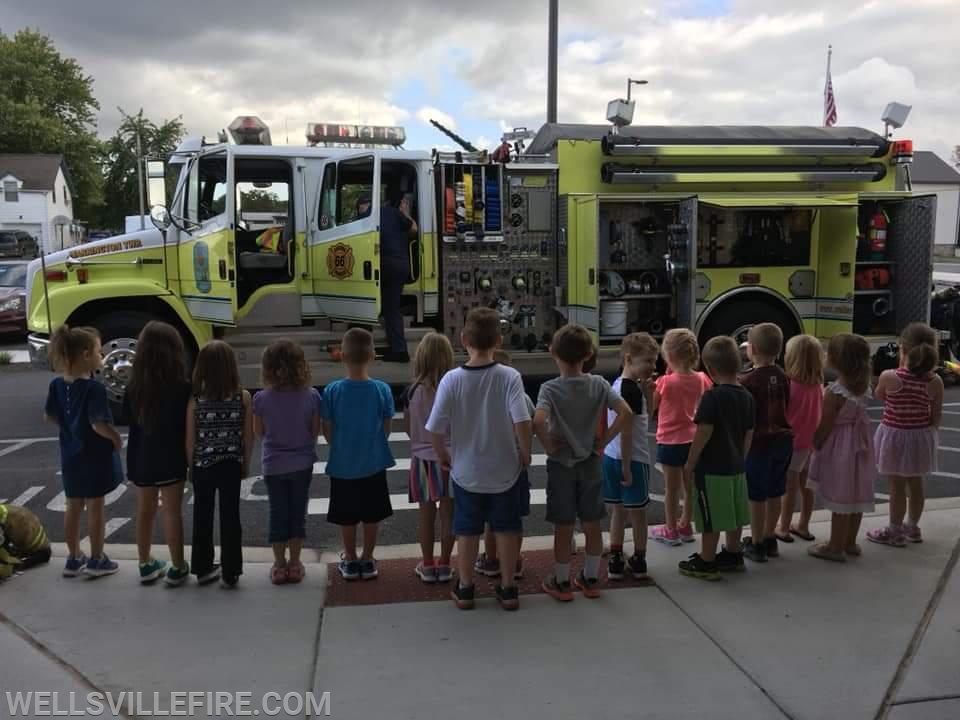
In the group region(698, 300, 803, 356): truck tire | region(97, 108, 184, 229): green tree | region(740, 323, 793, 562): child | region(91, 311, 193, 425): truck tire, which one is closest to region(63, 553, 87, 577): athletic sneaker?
region(740, 323, 793, 562): child

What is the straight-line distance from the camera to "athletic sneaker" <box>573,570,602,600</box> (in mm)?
4320

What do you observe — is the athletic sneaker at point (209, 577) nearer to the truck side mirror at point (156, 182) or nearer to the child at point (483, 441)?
the child at point (483, 441)

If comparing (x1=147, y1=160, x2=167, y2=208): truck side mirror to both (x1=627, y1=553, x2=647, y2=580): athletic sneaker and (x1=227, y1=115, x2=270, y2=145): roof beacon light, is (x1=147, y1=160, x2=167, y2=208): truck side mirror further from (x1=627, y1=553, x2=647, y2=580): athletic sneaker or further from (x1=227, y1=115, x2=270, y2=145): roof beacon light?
(x1=627, y1=553, x2=647, y2=580): athletic sneaker

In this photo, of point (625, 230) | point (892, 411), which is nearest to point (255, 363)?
point (625, 230)

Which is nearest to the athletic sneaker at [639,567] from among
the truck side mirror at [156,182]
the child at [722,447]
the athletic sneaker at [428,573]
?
the child at [722,447]

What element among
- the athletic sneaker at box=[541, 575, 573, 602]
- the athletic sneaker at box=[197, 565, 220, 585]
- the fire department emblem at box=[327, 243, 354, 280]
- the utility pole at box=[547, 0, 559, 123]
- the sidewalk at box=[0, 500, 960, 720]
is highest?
the utility pole at box=[547, 0, 559, 123]

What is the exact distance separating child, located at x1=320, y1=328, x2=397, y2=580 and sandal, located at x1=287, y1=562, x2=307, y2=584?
324mm

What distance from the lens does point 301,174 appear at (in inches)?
353

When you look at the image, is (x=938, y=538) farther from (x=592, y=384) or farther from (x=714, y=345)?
(x=592, y=384)

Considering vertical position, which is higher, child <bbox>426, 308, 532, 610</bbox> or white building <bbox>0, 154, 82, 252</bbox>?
white building <bbox>0, 154, 82, 252</bbox>

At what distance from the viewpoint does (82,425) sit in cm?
436

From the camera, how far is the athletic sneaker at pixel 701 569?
452 cm

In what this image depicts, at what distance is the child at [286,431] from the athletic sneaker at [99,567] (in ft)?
3.00

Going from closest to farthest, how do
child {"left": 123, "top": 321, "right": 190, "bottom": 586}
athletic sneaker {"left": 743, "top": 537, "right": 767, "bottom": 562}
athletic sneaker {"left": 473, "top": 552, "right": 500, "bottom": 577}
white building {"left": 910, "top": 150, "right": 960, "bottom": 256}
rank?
1. child {"left": 123, "top": 321, "right": 190, "bottom": 586}
2. athletic sneaker {"left": 473, "top": 552, "right": 500, "bottom": 577}
3. athletic sneaker {"left": 743, "top": 537, "right": 767, "bottom": 562}
4. white building {"left": 910, "top": 150, "right": 960, "bottom": 256}
